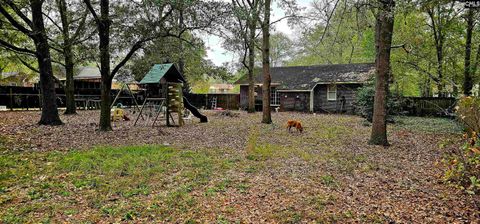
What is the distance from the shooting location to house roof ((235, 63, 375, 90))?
76.6ft

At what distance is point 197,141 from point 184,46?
14.1 feet

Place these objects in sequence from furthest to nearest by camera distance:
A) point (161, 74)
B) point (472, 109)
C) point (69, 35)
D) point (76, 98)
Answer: point (76, 98)
point (161, 74)
point (69, 35)
point (472, 109)

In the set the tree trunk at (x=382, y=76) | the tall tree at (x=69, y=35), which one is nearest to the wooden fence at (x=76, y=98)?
the tall tree at (x=69, y=35)

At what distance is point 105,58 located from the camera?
10.6m

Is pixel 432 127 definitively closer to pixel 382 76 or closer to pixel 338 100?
pixel 382 76

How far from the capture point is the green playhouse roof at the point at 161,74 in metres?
14.9

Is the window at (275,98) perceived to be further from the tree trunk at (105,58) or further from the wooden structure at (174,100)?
the tree trunk at (105,58)

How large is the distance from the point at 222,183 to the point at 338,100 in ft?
67.9

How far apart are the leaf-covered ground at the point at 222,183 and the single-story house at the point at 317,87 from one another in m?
14.8

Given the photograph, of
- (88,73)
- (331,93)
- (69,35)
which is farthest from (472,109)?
(88,73)

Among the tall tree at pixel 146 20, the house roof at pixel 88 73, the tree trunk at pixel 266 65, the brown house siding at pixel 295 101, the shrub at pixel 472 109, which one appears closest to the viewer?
the shrub at pixel 472 109

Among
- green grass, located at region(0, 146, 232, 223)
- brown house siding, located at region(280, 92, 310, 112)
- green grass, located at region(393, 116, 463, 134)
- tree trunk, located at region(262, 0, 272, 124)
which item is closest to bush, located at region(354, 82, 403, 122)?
green grass, located at region(393, 116, 463, 134)

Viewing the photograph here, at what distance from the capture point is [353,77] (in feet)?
76.3

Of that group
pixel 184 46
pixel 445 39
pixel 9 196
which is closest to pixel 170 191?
pixel 9 196
